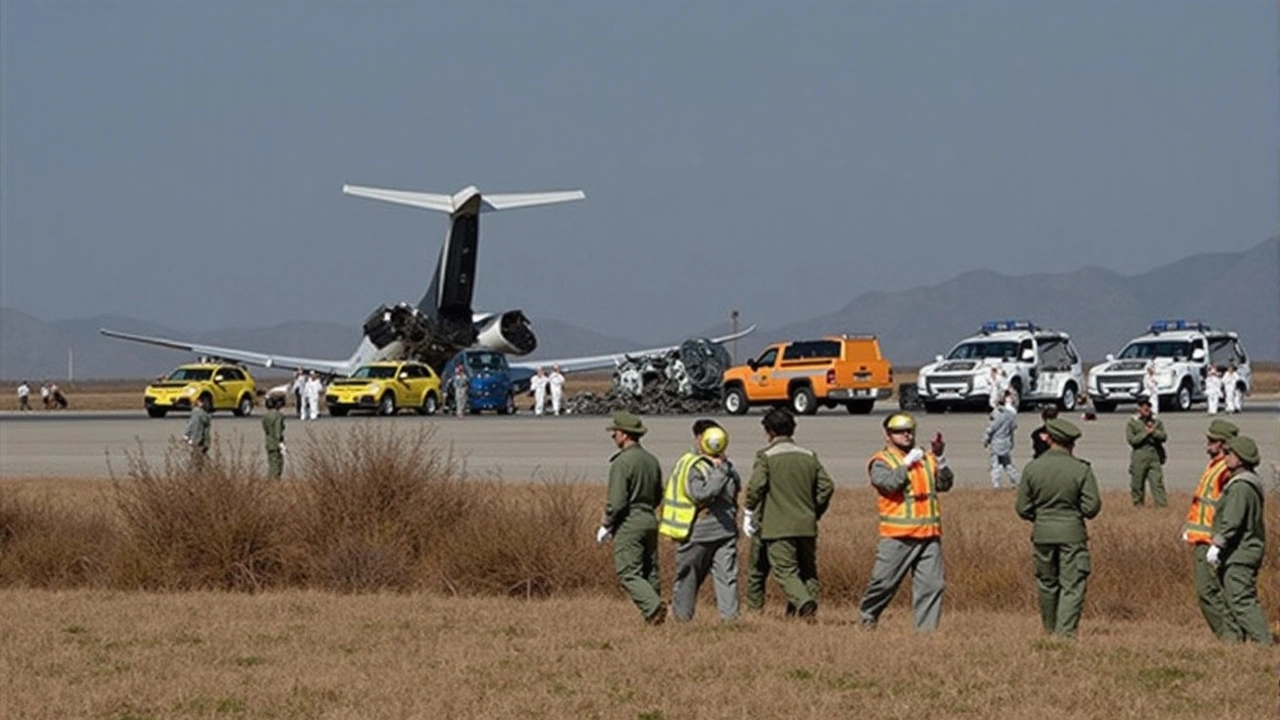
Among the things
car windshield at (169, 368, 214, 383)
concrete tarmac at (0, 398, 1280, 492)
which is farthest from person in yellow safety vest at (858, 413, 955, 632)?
car windshield at (169, 368, 214, 383)

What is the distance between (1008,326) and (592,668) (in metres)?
43.3

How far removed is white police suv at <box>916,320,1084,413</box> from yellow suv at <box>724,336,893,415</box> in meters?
1.36

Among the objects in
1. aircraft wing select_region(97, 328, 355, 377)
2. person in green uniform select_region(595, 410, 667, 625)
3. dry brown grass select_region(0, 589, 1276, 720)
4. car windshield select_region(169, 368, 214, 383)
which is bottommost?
dry brown grass select_region(0, 589, 1276, 720)

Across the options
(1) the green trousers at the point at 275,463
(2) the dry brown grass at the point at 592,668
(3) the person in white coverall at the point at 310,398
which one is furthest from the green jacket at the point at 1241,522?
(3) the person in white coverall at the point at 310,398

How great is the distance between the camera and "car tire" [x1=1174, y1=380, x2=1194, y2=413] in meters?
53.2

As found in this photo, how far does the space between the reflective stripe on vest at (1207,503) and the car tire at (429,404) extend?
4560cm

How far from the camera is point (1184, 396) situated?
53281mm

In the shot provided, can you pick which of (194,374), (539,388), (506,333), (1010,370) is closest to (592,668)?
(1010,370)

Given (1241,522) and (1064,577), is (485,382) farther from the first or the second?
(1241,522)

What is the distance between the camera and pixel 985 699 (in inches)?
477

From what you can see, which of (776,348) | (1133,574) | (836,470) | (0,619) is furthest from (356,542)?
(776,348)

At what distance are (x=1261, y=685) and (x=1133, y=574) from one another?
543 centimetres

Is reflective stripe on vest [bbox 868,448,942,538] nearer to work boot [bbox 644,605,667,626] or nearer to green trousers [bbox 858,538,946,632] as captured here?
green trousers [bbox 858,538,946,632]

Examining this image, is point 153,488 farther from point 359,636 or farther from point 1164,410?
point 1164,410
